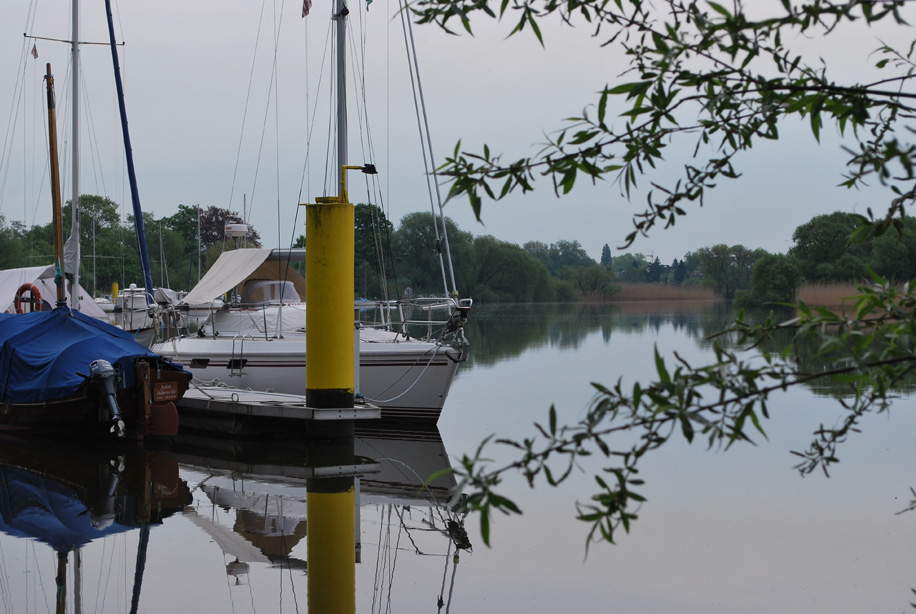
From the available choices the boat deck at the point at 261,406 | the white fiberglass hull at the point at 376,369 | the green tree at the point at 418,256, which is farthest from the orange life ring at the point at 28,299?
the green tree at the point at 418,256

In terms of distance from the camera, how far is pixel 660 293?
99.8 m

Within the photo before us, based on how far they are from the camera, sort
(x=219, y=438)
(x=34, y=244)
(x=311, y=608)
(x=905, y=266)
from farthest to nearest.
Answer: (x=34, y=244) < (x=905, y=266) < (x=219, y=438) < (x=311, y=608)

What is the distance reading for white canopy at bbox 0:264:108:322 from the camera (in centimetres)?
2830

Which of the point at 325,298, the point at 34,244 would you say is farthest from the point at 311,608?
the point at 34,244

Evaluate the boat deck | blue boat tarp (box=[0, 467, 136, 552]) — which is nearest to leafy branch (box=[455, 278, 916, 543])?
blue boat tarp (box=[0, 467, 136, 552])

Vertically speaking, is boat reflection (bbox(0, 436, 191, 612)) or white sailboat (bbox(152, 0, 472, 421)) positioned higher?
white sailboat (bbox(152, 0, 472, 421))

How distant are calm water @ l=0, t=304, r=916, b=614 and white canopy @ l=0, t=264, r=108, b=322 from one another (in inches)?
594

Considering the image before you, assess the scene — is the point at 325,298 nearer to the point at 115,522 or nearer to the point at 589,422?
the point at 115,522

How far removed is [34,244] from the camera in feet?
231

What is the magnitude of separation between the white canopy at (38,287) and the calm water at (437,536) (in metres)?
15.1

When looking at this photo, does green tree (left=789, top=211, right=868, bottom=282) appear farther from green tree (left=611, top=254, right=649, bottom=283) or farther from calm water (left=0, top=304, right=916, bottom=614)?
green tree (left=611, top=254, right=649, bottom=283)

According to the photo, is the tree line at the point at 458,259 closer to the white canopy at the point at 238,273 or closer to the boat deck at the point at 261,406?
the white canopy at the point at 238,273

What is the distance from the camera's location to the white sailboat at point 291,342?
16312 mm

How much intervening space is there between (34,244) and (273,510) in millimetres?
67781
